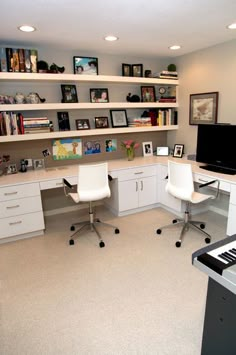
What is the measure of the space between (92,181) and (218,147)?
65.5 inches

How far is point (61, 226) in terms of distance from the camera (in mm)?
3334

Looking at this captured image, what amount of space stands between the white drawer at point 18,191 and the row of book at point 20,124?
0.69m

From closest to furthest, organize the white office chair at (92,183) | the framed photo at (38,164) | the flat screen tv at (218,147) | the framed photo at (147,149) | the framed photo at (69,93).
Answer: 1. the white office chair at (92,183)
2. the flat screen tv at (218,147)
3. the framed photo at (69,93)
4. the framed photo at (38,164)
5. the framed photo at (147,149)

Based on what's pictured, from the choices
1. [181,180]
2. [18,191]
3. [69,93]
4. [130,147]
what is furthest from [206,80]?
[18,191]

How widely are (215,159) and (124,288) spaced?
6.50ft

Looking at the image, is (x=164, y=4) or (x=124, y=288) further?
(x=124, y=288)

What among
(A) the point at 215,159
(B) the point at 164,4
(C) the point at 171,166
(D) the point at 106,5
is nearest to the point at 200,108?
(A) the point at 215,159

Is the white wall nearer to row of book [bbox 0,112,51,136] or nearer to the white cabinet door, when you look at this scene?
the white cabinet door

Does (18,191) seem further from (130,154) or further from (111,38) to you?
(111,38)

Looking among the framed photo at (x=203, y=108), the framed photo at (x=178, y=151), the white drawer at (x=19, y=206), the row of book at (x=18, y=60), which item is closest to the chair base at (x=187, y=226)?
the framed photo at (x=178, y=151)

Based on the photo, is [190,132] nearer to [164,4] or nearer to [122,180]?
[122,180]

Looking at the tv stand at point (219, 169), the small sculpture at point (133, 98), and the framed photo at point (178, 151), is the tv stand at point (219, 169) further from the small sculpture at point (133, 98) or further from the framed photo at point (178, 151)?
the small sculpture at point (133, 98)

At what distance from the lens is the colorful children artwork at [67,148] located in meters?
3.52

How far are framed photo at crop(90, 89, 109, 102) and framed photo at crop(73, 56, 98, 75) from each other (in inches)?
10.1
